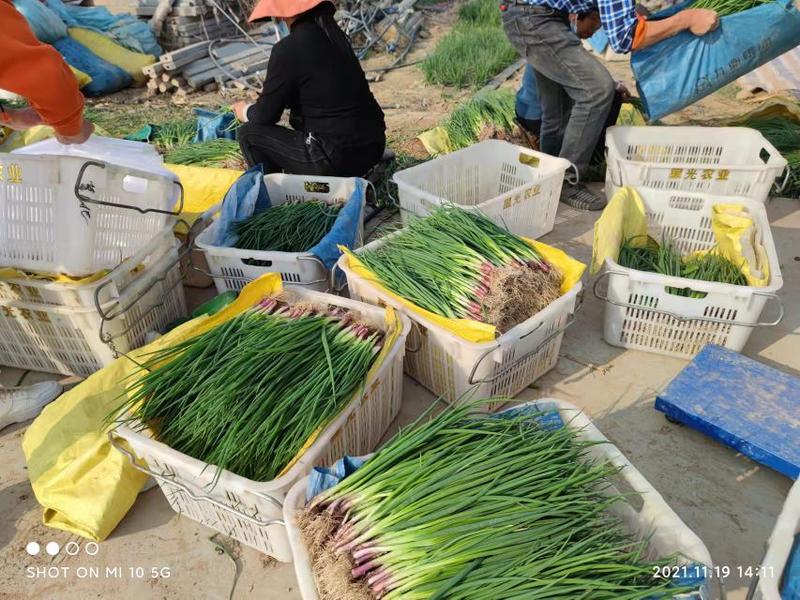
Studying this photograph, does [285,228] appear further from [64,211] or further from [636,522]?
[636,522]

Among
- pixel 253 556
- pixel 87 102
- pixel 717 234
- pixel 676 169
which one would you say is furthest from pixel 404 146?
pixel 87 102

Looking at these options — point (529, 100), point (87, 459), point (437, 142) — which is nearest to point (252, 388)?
point (87, 459)

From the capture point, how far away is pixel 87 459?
1.85m

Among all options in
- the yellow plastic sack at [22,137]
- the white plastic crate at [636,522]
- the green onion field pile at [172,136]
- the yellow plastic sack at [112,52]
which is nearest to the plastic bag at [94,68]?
the yellow plastic sack at [112,52]

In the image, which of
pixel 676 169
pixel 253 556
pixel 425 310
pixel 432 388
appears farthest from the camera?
pixel 676 169

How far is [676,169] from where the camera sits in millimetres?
3066

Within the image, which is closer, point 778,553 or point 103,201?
point 778,553

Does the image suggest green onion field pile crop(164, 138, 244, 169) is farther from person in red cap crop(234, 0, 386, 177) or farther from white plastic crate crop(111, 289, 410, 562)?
white plastic crate crop(111, 289, 410, 562)

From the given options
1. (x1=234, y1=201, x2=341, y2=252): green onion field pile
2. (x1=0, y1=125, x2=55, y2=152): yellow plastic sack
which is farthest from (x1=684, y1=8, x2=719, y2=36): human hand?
(x1=0, y1=125, x2=55, y2=152): yellow plastic sack

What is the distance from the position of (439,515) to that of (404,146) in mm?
3870

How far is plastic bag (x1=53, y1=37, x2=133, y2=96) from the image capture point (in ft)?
21.1

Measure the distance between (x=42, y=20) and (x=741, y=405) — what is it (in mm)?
Result: 7413

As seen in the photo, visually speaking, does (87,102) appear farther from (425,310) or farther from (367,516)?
(367,516)

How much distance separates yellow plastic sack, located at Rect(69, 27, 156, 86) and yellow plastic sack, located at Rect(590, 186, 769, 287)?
6.47 metres
